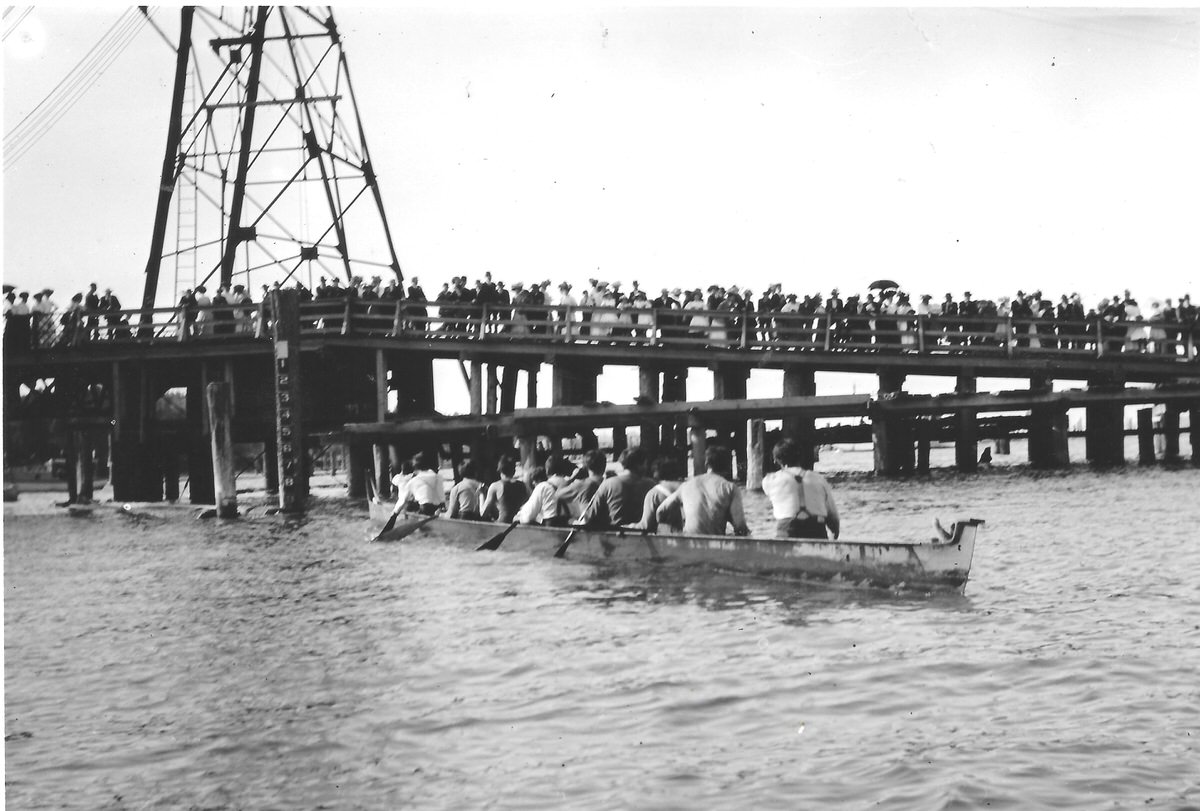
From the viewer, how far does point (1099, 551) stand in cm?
1612

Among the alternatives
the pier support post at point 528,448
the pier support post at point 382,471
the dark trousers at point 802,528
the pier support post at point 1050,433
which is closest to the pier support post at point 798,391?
the pier support post at point 1050,433

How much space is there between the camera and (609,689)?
9828 millimetres

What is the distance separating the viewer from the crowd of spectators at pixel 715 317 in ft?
91.2

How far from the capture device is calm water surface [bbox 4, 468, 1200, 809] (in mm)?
7914

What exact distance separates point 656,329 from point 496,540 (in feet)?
34.5

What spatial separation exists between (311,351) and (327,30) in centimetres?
667

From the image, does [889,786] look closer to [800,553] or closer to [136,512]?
[800,553]

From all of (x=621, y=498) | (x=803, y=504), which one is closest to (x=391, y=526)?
(x=621, y=498)

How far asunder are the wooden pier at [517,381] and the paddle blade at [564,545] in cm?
937

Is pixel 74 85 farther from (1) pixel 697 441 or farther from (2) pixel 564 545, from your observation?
(1) pixel 697 441

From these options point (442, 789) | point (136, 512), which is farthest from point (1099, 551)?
point (136, 512)

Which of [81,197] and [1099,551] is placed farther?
[1099,551]

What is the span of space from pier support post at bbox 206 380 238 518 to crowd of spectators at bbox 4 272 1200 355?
9.34 ft

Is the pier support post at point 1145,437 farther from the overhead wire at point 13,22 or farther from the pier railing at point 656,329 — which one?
the overhead wire at point 13,22
